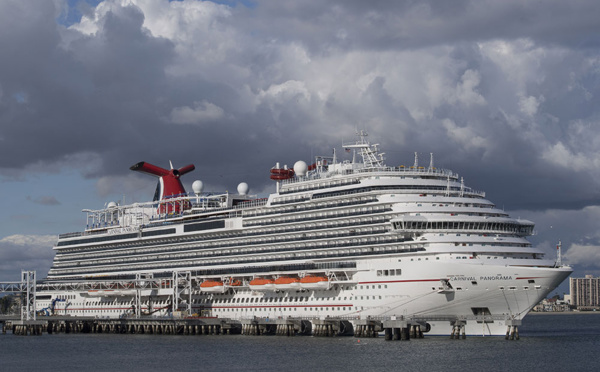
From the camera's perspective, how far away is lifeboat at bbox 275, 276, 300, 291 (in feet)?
271

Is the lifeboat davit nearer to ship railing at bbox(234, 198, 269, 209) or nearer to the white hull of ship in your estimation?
ship railing at bbox(234, 198, 269, 209)

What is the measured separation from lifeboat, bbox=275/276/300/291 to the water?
196 inches

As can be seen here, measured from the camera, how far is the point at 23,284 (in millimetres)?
111875

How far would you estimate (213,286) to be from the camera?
93312 millimetres

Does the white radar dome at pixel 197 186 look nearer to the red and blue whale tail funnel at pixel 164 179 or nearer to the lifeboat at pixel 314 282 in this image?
the red and blue whale tail funnel at pixel 164 179

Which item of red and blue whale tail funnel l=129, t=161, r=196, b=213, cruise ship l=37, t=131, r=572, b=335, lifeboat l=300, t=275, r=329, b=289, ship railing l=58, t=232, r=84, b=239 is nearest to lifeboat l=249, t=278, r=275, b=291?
cruise ship l=37, t=131, r=572, b=335

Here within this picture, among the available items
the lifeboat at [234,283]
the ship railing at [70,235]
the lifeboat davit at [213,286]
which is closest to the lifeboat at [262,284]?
the lifeboat at [234,283]

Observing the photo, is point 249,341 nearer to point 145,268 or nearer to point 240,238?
point 240,238

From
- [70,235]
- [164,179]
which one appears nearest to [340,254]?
[164,179]

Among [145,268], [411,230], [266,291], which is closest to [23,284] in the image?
[145,268]

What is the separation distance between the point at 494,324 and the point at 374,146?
22.2m

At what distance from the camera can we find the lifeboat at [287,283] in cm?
8269

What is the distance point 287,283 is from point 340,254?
255 inches

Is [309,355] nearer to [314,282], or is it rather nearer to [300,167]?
[314,282]
